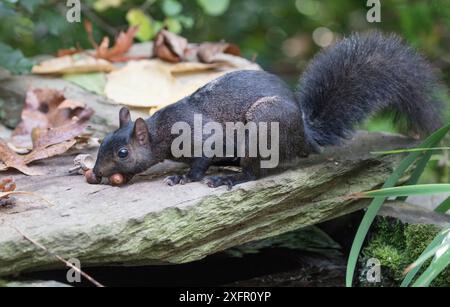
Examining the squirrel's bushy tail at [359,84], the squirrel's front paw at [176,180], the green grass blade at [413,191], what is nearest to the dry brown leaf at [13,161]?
the squirrel's front paw at [176,180]

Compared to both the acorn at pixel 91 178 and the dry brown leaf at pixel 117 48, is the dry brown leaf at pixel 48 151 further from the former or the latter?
the dry brown leaf at pixel 117 48

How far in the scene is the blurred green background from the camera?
608 cm

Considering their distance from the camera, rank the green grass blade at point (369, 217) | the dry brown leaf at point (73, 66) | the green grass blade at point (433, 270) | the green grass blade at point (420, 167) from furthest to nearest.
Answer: the dry brown leaf at point (73, 66)
the green grass blade at point (420, 167)
the green grass blade at point (369, 217)
the green grass blade at point (433, 270)

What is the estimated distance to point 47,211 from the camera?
3395 millimetres

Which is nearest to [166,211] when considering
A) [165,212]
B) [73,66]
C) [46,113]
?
[165,212]

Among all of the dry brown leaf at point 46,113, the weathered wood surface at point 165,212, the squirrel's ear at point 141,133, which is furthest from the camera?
the dry brown leaf at point 46,113

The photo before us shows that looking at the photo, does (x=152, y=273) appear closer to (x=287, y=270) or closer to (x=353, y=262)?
(x=287, y=270)

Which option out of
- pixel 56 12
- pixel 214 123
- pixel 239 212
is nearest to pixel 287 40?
pixel 56 12

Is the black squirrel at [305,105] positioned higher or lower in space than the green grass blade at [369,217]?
higher

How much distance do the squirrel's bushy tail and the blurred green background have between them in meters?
1.09

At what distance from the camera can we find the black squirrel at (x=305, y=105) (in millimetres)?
3943

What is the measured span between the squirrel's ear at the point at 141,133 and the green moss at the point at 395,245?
143 cm

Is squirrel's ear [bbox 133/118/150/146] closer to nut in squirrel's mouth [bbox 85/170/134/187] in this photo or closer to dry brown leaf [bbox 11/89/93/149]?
nut in squirrel's mouth [bbox 85/170/134/187]

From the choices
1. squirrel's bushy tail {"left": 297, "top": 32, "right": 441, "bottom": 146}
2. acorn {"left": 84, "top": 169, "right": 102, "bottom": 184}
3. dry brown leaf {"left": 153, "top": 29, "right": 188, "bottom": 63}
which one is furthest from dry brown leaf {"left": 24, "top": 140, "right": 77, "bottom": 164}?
dry brown leaf {"left": 153, "top": 29, "right": 188, "bottom": 63}
